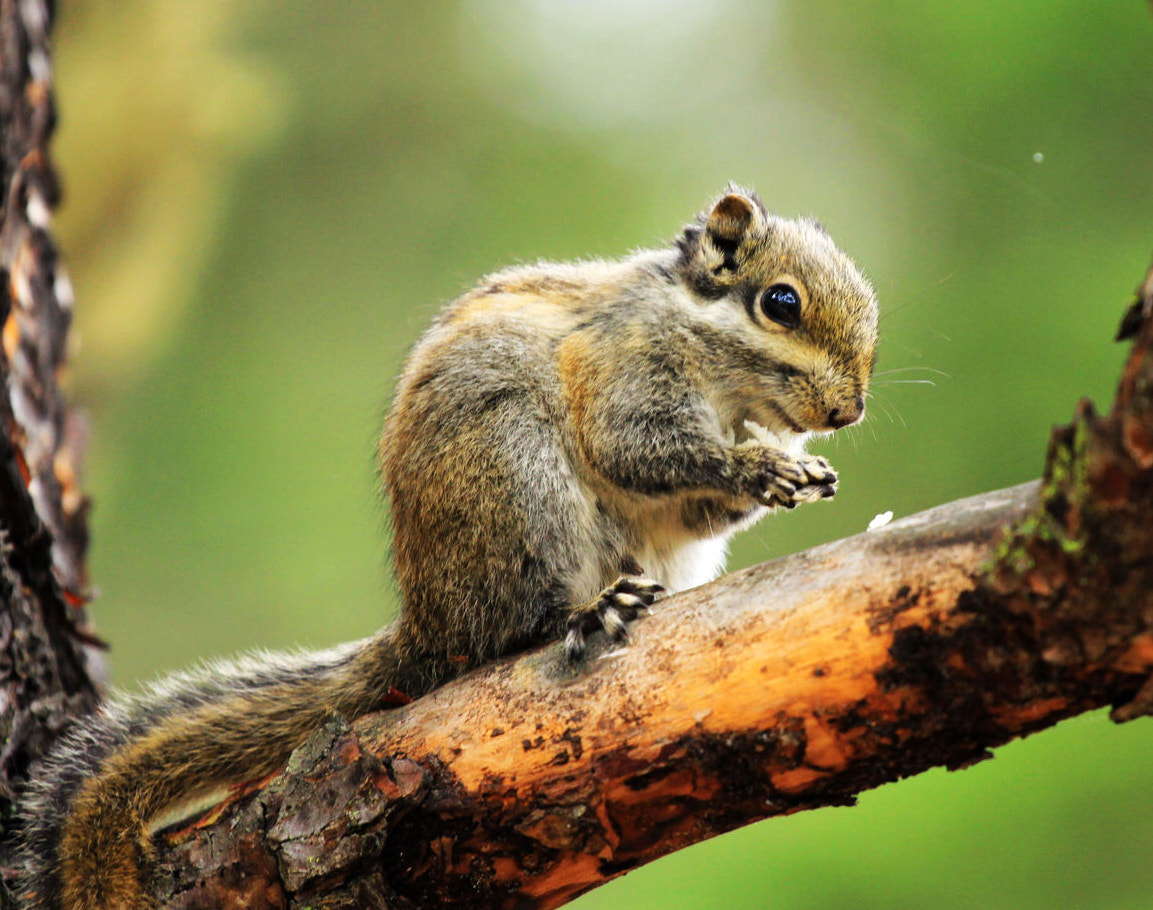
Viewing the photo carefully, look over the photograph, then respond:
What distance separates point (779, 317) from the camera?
2658 millimetres

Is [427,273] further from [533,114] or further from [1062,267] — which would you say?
[1062,267]

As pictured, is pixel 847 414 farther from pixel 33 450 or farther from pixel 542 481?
pixel 33 450

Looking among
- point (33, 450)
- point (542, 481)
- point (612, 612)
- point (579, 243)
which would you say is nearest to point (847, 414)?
point (542, 481)

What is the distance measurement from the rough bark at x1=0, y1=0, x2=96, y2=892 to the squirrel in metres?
0.23

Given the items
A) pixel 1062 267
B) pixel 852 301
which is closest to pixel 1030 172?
pixel 1062 267

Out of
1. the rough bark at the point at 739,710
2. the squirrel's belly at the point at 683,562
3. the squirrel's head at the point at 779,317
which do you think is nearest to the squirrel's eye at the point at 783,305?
the squirrel's head at the point at 779,317

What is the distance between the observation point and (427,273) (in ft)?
16.3

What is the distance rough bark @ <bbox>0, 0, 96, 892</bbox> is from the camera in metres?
2.49

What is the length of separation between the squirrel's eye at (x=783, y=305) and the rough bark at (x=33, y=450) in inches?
72.9

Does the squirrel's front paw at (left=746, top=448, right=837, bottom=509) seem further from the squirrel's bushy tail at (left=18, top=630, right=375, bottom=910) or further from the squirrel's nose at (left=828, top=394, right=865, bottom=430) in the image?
the squirrel's bushy tail at (left=18, top=630, right=375, bottom=910)

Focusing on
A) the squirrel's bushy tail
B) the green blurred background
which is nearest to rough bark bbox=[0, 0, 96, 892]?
the squirrel's bushy tail

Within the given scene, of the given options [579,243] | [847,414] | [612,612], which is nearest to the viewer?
[612,612]

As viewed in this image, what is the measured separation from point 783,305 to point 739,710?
50.3 inches

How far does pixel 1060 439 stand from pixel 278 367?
13.5ft
